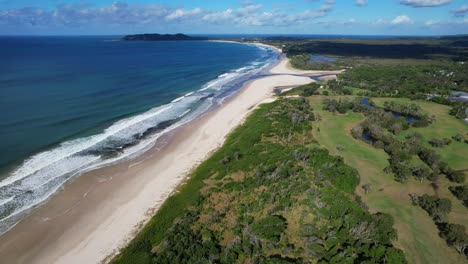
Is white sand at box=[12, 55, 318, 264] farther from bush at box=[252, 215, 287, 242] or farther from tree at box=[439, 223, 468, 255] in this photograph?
tree at box=[439, 223, 468, 255]

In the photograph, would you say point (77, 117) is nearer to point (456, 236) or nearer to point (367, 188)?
point (367, 188)

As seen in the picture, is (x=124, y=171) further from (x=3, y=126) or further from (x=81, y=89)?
(x=81, y=89)

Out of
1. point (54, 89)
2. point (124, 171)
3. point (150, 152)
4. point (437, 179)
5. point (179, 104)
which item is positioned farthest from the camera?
point (54, 89)

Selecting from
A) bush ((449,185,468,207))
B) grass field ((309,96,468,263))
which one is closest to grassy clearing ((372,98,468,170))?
grass field ((309,96,468,263))

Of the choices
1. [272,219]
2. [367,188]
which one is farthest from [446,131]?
[272,219]

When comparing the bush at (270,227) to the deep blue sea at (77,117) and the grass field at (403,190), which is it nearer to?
the grass field at (403,190)

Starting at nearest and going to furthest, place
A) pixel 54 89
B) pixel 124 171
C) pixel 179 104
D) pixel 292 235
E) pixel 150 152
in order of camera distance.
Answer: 1. pixel 292 235
2. pixel 124 171
3. pixel 150 152
4. pixel 179 104
5. pixel 54 89

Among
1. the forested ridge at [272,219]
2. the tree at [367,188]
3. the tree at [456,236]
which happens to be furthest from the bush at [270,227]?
the tree at [456,236]

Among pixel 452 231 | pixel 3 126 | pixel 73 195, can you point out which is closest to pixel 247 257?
pixel 452 231
